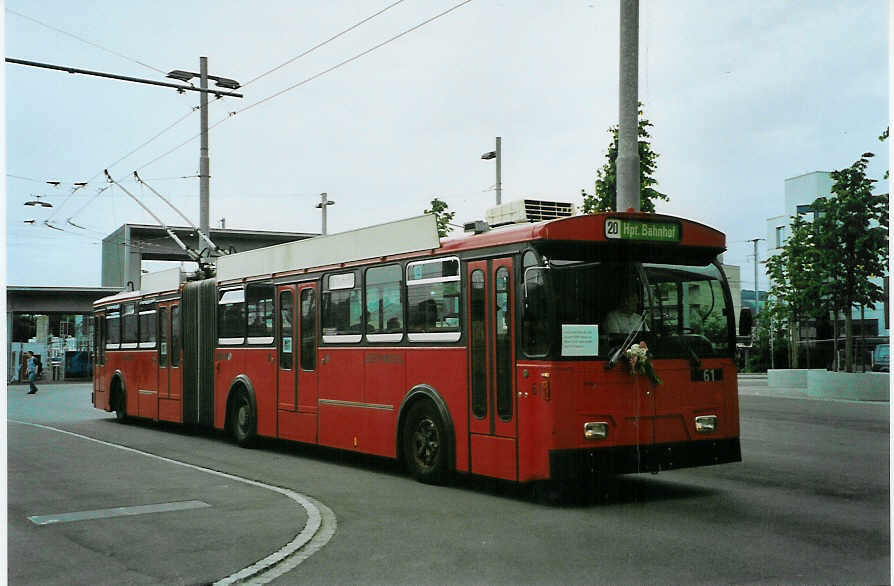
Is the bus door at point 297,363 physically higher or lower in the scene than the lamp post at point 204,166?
lower

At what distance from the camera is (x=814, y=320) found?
96.7 ft

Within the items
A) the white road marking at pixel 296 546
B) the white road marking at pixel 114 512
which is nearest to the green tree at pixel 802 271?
the white road marking at pixel 296 546

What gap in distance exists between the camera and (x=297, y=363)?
13.9m

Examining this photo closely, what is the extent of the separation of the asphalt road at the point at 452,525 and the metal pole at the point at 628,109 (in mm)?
3779

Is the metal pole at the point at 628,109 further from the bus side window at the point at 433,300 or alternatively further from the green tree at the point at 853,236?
the green tree at the point at 853,236

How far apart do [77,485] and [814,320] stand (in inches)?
940

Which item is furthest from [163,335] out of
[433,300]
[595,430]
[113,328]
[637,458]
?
[637,458]

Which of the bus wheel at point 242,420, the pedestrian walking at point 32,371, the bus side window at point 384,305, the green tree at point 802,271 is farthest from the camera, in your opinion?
the pedestrian walking at point 32,371

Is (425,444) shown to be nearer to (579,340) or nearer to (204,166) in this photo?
(579,340)

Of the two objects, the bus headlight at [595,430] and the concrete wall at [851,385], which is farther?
the concrete wall at [851,385]

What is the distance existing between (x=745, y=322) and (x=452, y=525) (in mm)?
3981

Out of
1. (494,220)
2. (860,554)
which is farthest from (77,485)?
(860,554)

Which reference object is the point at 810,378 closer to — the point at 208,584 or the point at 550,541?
the point at 550,541

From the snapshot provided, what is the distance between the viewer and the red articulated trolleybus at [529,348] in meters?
9.12
